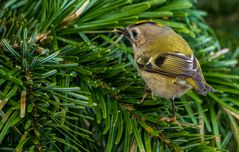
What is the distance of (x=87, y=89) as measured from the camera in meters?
1.24

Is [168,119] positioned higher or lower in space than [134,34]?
lower

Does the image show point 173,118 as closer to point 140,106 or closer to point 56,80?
point 140,106

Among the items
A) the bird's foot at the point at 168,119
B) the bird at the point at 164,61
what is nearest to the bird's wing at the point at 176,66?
the bird at the point at 164,61

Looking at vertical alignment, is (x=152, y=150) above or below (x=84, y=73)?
below

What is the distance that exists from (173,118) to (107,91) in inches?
7.7

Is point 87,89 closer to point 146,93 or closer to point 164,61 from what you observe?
point 146,93

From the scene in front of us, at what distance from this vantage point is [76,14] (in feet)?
4.41

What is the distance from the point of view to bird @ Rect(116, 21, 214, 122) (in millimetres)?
1414

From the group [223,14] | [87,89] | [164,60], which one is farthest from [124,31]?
[223,14]

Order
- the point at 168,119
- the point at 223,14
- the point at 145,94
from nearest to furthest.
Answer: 1. the point at 168,119
2. the point at 145,94
3. the point at 223,14

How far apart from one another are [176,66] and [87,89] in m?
0.38

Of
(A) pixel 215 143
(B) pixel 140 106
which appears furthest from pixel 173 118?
(A) pixel 215 143

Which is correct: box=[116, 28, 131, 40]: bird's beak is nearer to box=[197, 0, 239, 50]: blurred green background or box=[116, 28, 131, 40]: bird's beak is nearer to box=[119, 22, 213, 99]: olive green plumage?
box=[119, 22, 213, 99]: olive green plumage

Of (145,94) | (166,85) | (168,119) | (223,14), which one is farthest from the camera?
(223,14)
